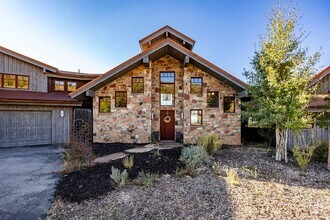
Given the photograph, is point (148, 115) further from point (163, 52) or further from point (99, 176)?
point (99, 176)

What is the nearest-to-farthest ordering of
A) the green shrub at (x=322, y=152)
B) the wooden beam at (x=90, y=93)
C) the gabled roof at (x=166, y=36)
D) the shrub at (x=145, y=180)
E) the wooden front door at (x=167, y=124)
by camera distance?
the shrub at (x=145, y=180) < the green shrub at (x=322, y=152) < the wooden beam at (x=90, y=93) < the wooden front door at (x=167, y=124) < the gabled roof at (x=166, y=36)

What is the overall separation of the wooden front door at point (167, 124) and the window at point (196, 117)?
4.05 ft

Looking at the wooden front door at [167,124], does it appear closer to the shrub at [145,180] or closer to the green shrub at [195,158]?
the green shrub at [195,158]

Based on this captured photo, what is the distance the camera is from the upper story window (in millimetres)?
11766

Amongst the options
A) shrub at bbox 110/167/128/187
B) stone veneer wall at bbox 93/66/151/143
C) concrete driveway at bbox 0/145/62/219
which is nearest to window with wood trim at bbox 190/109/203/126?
stone veneer wall at bbox 93/66/151/143

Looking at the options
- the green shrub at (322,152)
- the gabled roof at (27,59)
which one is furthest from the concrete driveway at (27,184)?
the green shrub at (322,152)

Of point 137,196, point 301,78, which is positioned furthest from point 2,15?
point 301,78

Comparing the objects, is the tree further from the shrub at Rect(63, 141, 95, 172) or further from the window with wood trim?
the shrub at Rect(63, 141, 95, 172)

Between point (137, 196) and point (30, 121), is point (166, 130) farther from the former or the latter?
point (30, 121)

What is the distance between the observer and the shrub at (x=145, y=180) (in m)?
4.66

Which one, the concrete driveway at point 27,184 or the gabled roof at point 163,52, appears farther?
the gabled roof at point 163,52

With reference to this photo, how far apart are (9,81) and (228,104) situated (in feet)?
46.7

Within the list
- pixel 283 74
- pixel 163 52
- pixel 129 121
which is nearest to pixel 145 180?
pixel 129 121

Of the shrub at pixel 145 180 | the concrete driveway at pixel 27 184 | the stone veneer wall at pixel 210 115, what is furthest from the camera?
the stone veneer wall at pixel 210 115
